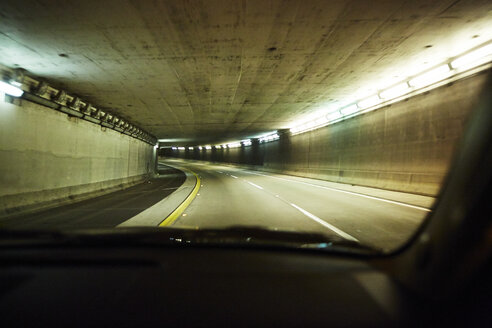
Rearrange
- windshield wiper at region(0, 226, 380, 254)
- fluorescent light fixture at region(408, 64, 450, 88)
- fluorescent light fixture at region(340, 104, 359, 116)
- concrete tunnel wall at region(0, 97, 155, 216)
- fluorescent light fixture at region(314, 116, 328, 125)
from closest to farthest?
windshield wiper at region(0, 226, 380, 254), concrete tunnel wall at region(0, 97, 155, 216), fluorescent light fixture at region(408, 64, 450, 88), fluorescent light fixture at region(340, 104, 359, 116), fluorescent light fixture at region(314, 116, 328, 125)

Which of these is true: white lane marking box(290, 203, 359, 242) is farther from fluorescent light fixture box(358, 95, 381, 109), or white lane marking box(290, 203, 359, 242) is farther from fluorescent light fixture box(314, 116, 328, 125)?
fluorescent light fixture box(314, 116, 328, 125)

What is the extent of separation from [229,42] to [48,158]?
27.2ft

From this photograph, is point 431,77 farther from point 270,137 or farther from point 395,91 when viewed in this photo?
point 270,137

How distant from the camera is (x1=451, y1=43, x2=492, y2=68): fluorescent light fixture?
7988 millimetres

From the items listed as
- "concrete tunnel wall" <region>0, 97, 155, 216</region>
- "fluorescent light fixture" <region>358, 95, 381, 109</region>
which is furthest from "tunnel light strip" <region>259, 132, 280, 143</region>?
"concrete tunnel wall" <region>0, 97, 155, 216</region>

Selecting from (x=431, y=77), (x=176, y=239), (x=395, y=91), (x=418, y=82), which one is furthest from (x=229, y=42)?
(x=395, y=91)

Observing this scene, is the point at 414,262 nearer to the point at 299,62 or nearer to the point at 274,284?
the point at 274,284

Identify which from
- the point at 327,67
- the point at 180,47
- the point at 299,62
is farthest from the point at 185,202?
the point at 327,67

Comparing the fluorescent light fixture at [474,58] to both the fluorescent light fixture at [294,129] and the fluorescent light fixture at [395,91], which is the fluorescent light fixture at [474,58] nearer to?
the fluorescent light fixture at [395,91]

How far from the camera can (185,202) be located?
33.1ft

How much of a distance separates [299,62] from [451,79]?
632 centimetres

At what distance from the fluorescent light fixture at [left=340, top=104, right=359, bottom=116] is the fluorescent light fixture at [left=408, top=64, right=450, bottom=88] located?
474 cm

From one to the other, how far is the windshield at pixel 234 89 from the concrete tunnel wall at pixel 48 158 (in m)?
0.05

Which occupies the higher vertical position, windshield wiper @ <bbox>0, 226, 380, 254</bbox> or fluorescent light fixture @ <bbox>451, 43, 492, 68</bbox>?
fluorescent light fixture @ <bbox>451, 43, 492, 68</bbox>
